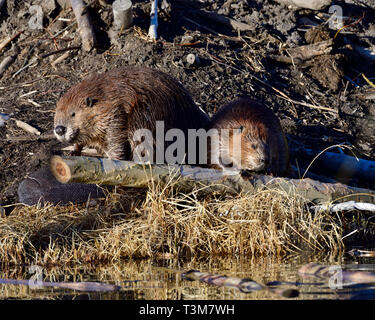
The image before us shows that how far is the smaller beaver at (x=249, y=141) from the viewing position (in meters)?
5.85

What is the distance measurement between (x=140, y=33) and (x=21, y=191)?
3188mm

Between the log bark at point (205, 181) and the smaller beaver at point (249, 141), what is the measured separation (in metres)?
0.36

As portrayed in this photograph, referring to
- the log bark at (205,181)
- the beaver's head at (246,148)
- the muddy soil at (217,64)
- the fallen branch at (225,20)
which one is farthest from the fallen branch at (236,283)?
the fallen branch at (225,20)

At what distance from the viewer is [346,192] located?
5590 mm

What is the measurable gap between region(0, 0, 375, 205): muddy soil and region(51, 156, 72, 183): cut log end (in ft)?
7.36

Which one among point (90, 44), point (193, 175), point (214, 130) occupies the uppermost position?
point (90, 44)

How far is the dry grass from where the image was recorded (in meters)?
5.05

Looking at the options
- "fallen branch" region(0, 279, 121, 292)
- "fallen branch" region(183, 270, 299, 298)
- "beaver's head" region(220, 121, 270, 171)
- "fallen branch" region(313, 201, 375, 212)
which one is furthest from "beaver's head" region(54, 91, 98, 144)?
"fallen branch" region(313, 201, 375, 212)

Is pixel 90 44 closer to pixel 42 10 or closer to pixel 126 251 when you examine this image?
pixel 42 10

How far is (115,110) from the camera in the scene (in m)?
5.79

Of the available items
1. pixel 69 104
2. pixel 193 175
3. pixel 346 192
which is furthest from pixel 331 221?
pixel 69 104

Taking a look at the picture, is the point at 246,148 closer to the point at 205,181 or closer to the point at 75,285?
the point at 205,181

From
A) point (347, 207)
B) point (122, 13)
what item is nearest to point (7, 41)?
point (122, 13)

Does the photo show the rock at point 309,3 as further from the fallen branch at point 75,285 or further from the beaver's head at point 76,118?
the fallen branch at point 75,285
